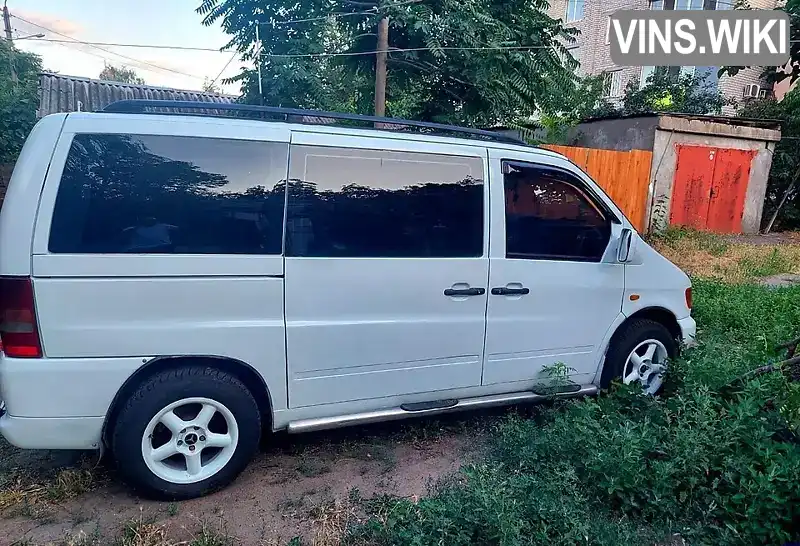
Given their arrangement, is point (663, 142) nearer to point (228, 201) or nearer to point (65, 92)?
point (228, 201)

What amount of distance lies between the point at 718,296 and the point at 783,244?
726 cm

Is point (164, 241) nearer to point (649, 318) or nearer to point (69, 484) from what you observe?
point (69, 484)

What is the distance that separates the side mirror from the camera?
3.79m

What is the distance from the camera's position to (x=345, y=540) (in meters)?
2.55

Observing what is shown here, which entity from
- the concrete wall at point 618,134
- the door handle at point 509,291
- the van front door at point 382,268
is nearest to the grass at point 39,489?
the van front door at point 382,268

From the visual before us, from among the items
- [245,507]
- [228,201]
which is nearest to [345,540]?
[245,507]

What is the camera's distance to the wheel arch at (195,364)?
9.10 feet

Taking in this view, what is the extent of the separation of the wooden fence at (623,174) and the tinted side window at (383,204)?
777 cm

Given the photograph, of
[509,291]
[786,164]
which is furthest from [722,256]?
[509,291]

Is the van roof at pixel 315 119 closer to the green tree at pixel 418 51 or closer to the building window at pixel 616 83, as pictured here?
the green tree at pixel 418 51

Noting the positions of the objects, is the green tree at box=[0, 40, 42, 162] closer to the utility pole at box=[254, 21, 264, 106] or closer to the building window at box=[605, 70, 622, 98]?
the utility pole at box=[254, 21, 264, 106]

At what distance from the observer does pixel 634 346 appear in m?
4.04

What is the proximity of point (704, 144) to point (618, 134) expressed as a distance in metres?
1.92

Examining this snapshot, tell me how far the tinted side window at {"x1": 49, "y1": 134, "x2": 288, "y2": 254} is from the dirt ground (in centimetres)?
133
